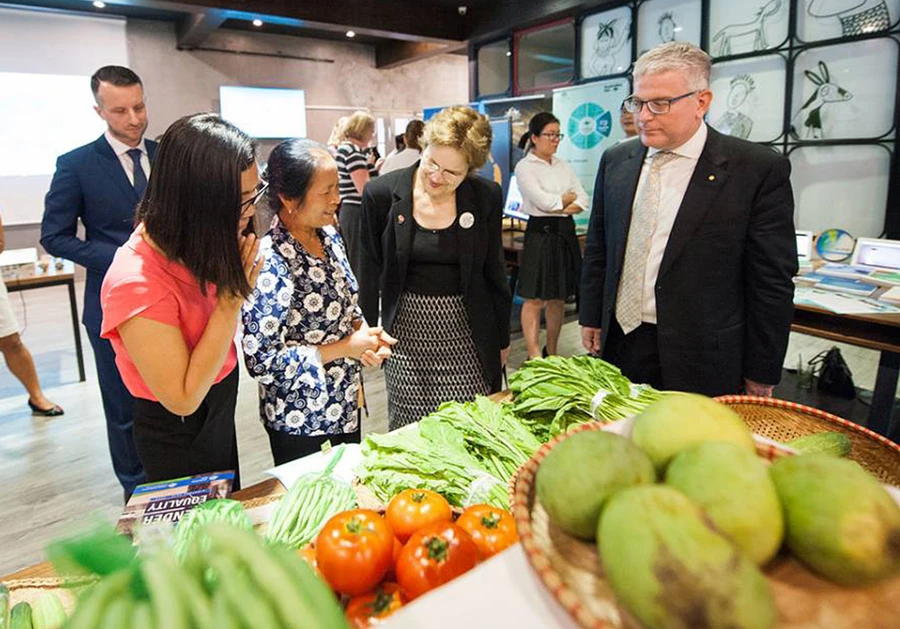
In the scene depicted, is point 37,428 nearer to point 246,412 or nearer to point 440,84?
point 246,412

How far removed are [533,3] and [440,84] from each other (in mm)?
5748

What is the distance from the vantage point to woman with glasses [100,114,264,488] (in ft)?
4.31

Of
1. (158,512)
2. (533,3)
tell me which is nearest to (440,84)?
(533,3)

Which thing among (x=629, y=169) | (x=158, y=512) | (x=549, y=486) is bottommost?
(x=158, y=512)

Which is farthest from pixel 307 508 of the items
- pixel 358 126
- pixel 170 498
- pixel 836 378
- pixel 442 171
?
pixel 358 126

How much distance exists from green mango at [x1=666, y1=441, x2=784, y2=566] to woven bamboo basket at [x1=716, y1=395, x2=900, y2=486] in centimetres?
72

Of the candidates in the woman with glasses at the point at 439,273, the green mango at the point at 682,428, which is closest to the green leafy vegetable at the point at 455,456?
the green mango at the point at 682,428

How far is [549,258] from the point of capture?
4.83m

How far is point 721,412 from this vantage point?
0.60 meters

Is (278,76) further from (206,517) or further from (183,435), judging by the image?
(206,517)

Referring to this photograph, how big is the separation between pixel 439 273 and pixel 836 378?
327cm

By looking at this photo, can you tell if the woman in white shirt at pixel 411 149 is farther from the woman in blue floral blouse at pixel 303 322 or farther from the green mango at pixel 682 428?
the green mango at pixel 682 428

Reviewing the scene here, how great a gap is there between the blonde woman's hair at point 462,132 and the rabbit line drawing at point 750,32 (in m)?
4.43

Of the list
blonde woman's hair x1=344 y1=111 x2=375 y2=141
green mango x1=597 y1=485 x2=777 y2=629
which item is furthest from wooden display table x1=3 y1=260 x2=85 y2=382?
green mango x1=597 y1=485 x2=777 y2=629
